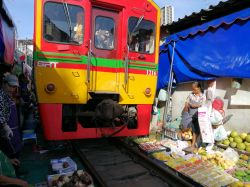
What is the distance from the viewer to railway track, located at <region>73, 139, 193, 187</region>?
3967 millimetres

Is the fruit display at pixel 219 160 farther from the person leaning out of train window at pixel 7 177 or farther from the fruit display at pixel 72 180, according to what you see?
the person leaning out of train window at pixel 7 177

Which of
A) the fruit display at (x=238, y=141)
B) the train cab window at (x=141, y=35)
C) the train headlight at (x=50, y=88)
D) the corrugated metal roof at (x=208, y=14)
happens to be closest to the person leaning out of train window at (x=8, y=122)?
the train headlight at (x=50, y=88)

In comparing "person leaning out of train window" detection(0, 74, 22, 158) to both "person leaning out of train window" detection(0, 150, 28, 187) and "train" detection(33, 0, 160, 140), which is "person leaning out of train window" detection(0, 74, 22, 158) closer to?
"train" detection(33, 0, 160, 140)

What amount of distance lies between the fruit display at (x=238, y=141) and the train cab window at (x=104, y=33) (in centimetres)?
338

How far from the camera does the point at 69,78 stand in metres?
4.97

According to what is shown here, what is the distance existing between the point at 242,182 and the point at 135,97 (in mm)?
2579

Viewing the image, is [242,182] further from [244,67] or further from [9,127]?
[9,127]

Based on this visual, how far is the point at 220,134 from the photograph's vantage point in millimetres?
5898

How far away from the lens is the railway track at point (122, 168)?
156 inches

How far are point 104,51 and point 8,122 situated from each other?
2384mm

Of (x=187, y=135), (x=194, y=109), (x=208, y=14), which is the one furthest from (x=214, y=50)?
(x=187, y=135)

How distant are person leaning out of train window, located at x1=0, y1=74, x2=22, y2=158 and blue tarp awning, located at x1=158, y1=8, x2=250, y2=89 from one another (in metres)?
4.55

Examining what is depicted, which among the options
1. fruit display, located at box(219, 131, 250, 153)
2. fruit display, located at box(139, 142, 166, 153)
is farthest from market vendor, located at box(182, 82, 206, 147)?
fruit display, located at box(139, 142, 166, 153)

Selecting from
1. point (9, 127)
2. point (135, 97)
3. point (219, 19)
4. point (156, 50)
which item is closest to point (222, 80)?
point (219, 19)
